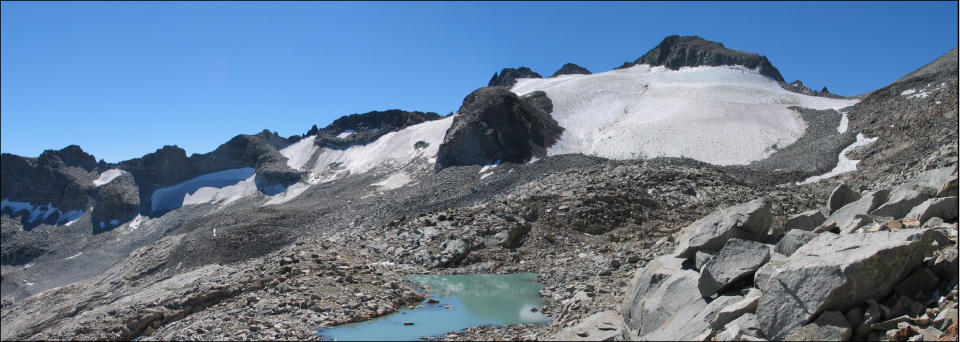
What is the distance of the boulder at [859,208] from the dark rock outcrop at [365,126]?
209 feet

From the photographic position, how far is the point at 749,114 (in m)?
48.8

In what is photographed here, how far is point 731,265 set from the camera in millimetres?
8859

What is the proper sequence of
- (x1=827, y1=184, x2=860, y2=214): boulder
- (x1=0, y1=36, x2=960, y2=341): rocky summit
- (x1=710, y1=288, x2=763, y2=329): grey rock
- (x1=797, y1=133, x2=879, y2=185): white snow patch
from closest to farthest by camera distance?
(x1=710, y1=288, x2=763, y2=329): grey rock < (x1=0, y1=36, x2=960, y2=341): rocky summit < (x1=827, y1=184, x2=860, y2=214): boulder < (x1=797, y1=133, x2=879, y2=185): white snow patch

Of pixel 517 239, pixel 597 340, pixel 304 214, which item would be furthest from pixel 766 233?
pixel 304 214

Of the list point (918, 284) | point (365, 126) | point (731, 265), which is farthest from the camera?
point (365, 126)

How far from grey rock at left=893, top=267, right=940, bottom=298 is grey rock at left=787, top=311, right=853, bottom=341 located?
1.09 m

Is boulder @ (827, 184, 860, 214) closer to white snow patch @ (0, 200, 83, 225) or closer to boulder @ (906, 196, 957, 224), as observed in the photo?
boulder @ (906, 196, 957, 224)

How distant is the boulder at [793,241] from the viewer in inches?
361

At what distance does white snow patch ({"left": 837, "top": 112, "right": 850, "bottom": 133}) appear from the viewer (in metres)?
39.1

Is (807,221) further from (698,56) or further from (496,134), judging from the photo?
(698,56)

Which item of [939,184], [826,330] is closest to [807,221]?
[939,184]

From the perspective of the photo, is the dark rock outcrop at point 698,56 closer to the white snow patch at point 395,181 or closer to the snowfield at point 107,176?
the white snow patch at point 395,181

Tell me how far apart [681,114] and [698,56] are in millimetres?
28578

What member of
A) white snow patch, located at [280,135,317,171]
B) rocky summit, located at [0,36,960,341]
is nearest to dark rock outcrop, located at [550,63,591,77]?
rocky summit, located at [0,36,960,341]
